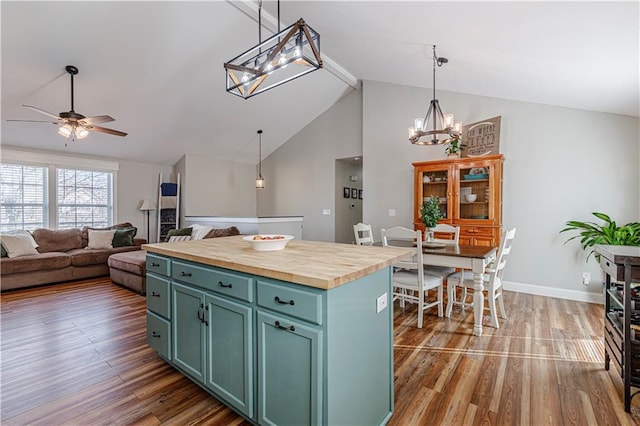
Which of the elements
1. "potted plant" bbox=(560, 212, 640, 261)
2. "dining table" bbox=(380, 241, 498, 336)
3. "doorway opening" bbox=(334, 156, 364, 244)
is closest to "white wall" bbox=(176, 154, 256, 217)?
"doorway opening" bbox=(334, 156, 364, 244)

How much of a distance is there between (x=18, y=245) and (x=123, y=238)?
4.56 ft

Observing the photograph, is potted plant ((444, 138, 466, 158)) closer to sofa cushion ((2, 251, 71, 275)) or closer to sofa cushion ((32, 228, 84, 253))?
sofa cushion ((2, 251, 71, 275))

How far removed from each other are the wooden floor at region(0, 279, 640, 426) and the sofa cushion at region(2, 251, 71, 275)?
1.24 metres

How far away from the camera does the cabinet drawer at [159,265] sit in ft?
6.98

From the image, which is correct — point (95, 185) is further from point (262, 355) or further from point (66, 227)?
point (262, 355)

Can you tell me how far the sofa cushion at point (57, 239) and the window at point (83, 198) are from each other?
1.61 ft

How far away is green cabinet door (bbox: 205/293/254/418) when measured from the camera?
61.5 inches

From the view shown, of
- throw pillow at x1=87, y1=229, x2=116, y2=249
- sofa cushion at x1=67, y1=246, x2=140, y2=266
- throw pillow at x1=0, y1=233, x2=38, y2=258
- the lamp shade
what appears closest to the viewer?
throw pillow at x1=0, y1=233, x2=38, y2=258

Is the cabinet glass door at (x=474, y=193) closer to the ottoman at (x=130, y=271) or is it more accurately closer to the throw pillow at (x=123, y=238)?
the ottoman at (x=130, y=271)

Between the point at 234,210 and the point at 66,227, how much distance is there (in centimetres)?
324

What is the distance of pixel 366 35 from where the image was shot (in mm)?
3648

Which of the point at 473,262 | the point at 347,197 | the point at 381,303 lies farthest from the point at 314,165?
the point at 381,303

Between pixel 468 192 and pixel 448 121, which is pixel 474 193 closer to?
pixel 468 192

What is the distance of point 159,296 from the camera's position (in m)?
2.22
